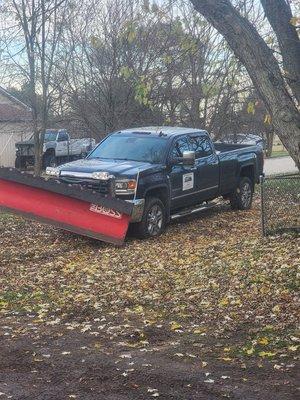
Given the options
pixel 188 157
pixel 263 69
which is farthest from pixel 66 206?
pixel 263 69

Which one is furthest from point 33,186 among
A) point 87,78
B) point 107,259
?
point 87,78

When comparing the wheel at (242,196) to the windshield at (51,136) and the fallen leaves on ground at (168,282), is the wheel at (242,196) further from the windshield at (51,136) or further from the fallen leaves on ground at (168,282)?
the windshield at (51,136)

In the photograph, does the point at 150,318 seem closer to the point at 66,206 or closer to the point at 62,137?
the point at 66,206

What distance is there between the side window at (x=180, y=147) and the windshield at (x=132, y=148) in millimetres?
224

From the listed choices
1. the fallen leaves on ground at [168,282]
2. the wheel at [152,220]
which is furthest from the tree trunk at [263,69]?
the wheel at [152,220]

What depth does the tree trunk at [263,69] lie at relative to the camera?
4.92m

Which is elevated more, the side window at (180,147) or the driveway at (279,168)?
the side window at (180,147)

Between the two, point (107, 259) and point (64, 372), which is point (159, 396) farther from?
point (107, 259)

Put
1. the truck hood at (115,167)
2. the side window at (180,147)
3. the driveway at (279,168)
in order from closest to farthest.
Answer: the truck hood at (115,167) → the side window at (180,147) → the driveway at (279,168)

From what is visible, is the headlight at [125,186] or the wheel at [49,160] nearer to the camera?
the headlight at [125,186]

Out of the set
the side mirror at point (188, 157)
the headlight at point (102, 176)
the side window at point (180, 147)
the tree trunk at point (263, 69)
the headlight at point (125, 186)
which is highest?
the tree trunk at point (263, 69)

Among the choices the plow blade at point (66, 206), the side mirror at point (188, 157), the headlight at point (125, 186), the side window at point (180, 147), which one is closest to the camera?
the plow blade at point (66, 206)

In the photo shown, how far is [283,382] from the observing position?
4.67m

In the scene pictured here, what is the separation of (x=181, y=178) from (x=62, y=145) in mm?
21109
